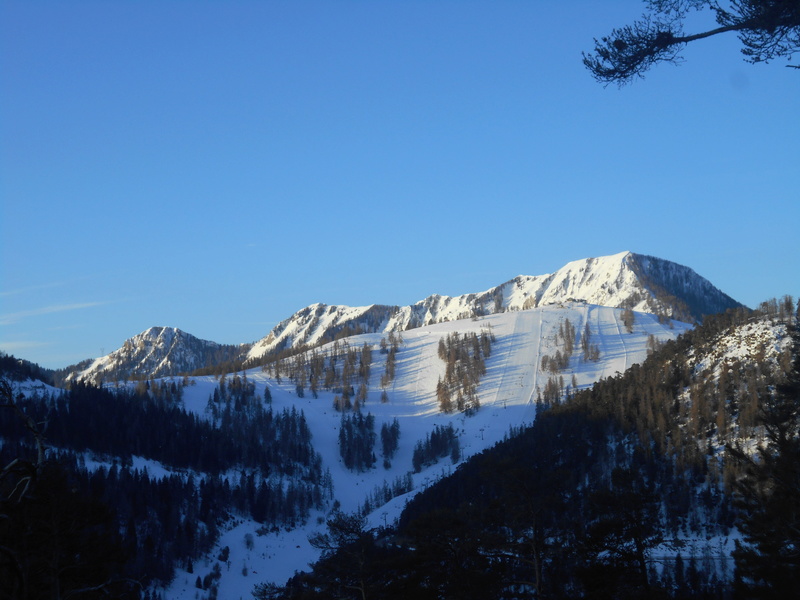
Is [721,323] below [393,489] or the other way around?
the other way around

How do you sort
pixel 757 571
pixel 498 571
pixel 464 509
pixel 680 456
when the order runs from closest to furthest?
pixel 757 571, pixel 498 571, pixel 464 509, pixel 680 456

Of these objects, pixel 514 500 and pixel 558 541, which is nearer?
pixel 514 500

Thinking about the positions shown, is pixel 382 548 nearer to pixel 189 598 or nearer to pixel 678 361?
pixel 189 598

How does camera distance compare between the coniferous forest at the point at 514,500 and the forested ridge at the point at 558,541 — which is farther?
the forested ridge at the point at 558,541

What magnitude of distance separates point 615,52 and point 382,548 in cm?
2766

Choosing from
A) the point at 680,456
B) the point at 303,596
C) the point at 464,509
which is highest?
the point at 464,509

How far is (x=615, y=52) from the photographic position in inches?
621

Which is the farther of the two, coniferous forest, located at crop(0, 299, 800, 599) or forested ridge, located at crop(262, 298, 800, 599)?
forested ridge, located at crop(262, 298, 800, 599)

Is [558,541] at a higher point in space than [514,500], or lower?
lower

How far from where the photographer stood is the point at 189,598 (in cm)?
11575

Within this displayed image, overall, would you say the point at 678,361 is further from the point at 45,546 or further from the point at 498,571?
the point at 45,546

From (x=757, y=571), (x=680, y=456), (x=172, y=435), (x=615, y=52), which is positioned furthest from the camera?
(x=172, y=435)

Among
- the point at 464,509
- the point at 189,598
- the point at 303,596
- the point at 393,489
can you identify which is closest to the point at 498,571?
Result: the point at 464,509

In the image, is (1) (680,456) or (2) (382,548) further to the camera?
(1) (680,456)
